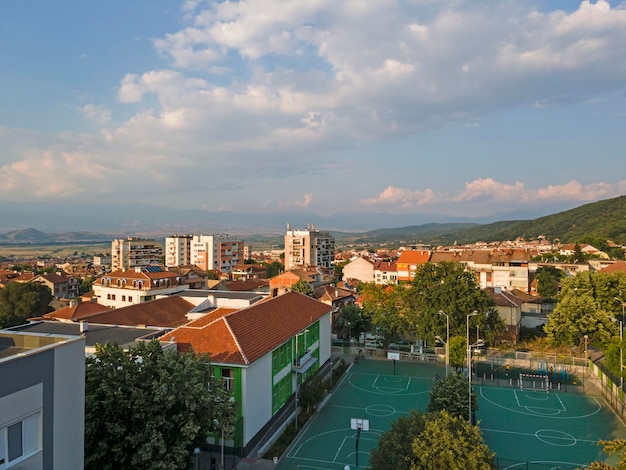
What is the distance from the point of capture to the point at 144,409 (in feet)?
46.8

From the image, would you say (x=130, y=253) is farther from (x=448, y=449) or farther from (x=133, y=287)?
(x=448, y=449)

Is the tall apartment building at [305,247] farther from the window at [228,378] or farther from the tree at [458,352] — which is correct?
the window at [228,378]

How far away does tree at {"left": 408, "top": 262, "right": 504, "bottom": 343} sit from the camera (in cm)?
3725

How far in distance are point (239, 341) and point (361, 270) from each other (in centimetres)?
7393

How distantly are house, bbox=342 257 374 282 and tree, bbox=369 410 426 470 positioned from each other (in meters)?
76.9

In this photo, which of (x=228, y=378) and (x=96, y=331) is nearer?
(x=228, y=378)

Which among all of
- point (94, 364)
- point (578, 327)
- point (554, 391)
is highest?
point (94, 364)

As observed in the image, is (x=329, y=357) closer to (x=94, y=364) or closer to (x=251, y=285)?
(x=94, y=364)

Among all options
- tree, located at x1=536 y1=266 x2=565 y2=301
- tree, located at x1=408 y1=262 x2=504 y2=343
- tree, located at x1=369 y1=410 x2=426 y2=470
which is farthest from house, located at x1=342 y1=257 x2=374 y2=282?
tree, located at x1=369 y1=410 x2=426 y2=470

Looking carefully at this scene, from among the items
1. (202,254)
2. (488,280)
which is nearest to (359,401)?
(488,280)

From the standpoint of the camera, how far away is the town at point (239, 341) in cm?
1159

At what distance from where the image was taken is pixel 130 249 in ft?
418

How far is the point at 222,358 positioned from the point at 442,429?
1045 cm

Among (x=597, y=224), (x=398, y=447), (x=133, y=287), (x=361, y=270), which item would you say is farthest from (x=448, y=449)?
(x=597, y=224)
